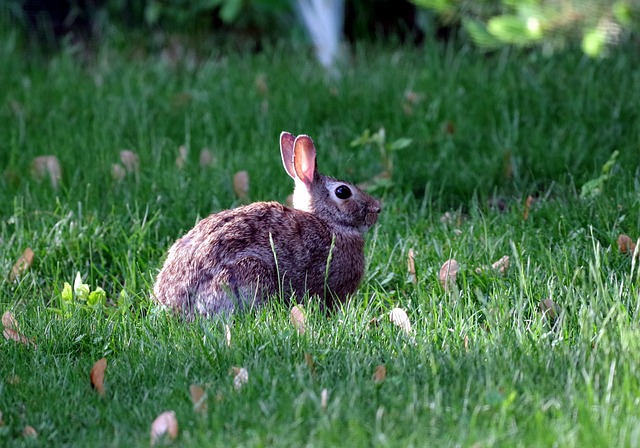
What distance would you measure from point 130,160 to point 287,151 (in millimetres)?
1682

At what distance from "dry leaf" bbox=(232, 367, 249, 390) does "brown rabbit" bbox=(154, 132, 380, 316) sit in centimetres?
57

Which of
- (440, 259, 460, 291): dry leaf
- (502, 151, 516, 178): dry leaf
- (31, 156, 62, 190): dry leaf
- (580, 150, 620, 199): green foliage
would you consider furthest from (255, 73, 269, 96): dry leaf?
(440, 259, 460, 291): dry leaf

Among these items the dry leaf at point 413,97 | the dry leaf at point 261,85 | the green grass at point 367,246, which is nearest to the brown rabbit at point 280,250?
the green grass at point 367,246

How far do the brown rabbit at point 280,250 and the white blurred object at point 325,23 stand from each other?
154 inches

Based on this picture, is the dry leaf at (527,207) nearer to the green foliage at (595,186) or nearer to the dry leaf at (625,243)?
the green foliage at (595,186)

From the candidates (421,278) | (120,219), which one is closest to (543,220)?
(421,278)

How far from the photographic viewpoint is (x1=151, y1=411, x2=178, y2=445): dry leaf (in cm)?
326

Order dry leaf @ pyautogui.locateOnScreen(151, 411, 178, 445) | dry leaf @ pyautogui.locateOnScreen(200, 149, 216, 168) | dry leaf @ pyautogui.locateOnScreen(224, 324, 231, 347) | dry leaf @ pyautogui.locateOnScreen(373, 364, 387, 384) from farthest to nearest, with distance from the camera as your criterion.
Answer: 1. dry leaf @ pyautogui.locateOnScreen(200, 149, 216, 168)
2. dry leaf @ pyautogui.locateOnScreen(224, 324, 231, 347)
3. dry leaf @ pyautogui.locateOnScreen(373, 364, 387, 384)
4. dry leaf @ pyautogui.locateOnScreen(151, 411, 178, 445)

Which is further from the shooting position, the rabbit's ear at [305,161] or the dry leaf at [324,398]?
the rabbit's ear at [305,161]

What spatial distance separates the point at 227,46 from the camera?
30.7 feet

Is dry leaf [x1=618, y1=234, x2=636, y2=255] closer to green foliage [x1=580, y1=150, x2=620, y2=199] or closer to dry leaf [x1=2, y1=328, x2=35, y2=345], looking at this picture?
green foliage [x1=580, y1=150, x2=620, y2=199]

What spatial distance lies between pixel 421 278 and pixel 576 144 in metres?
2.09

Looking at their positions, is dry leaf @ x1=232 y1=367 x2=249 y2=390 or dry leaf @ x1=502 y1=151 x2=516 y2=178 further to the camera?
dry leaf @ x1=502 y1=151 x2=516 y2=178

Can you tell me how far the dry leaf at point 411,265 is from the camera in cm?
480
